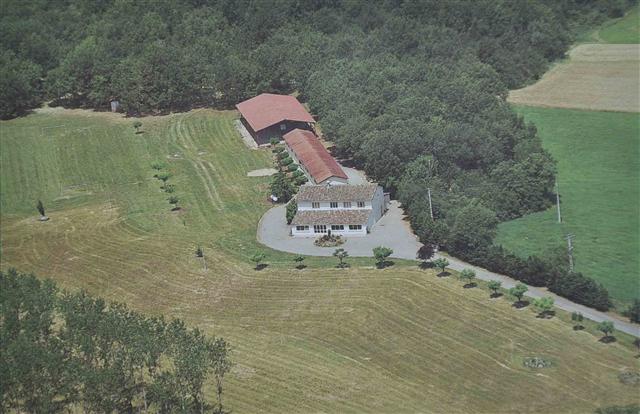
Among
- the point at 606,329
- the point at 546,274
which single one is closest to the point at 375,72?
the point at 546,274

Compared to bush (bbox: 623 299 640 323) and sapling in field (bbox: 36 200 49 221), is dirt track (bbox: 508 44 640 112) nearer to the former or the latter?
bush (bbox: 623 299 640 323)

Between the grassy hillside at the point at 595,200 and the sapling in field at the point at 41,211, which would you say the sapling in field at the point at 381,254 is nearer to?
the grassy hillside at the point at 595,200

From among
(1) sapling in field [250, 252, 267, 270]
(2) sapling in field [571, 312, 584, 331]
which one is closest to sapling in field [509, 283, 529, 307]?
(2) sapling in field [571, 312, 584, 331]

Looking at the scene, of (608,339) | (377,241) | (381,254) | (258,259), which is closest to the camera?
(608,339)

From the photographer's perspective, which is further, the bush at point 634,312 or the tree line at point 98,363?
the bush at point 634,312

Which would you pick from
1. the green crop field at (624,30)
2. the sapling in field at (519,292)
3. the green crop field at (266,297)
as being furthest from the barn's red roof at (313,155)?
the green crop field at (624,30)

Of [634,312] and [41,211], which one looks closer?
[634,312]

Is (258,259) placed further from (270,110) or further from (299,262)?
(270,110)
